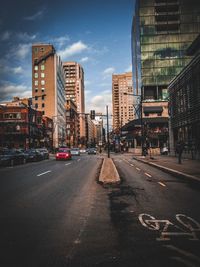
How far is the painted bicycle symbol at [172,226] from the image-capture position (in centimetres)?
512

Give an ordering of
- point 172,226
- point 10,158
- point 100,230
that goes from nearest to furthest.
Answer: point 100,230 → point 172,226 → point 10,158

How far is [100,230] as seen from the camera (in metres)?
5.46

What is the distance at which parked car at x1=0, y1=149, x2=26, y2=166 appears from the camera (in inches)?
1046

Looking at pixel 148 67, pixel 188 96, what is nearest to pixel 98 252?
pixel 188 96

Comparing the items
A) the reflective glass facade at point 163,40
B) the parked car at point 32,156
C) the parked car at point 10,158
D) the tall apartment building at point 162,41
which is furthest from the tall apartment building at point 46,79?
the parked car at point 10,158

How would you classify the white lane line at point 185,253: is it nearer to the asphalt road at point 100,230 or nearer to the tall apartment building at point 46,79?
the asphalt road at point 100,230

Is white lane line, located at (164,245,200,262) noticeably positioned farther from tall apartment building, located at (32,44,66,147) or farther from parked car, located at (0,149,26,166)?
tall apartment building, located at (32,44,66,147)

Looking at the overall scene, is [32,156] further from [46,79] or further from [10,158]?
[46,79]

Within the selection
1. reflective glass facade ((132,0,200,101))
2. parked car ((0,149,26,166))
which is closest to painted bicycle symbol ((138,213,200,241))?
parked car ((0,149,26,166))

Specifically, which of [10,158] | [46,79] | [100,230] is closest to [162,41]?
[46,79]

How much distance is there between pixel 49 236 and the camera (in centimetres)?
510

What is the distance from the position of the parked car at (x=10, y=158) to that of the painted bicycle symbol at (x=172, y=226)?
22.4m

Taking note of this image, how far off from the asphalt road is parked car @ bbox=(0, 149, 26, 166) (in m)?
17.9

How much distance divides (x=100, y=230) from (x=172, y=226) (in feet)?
4.77
